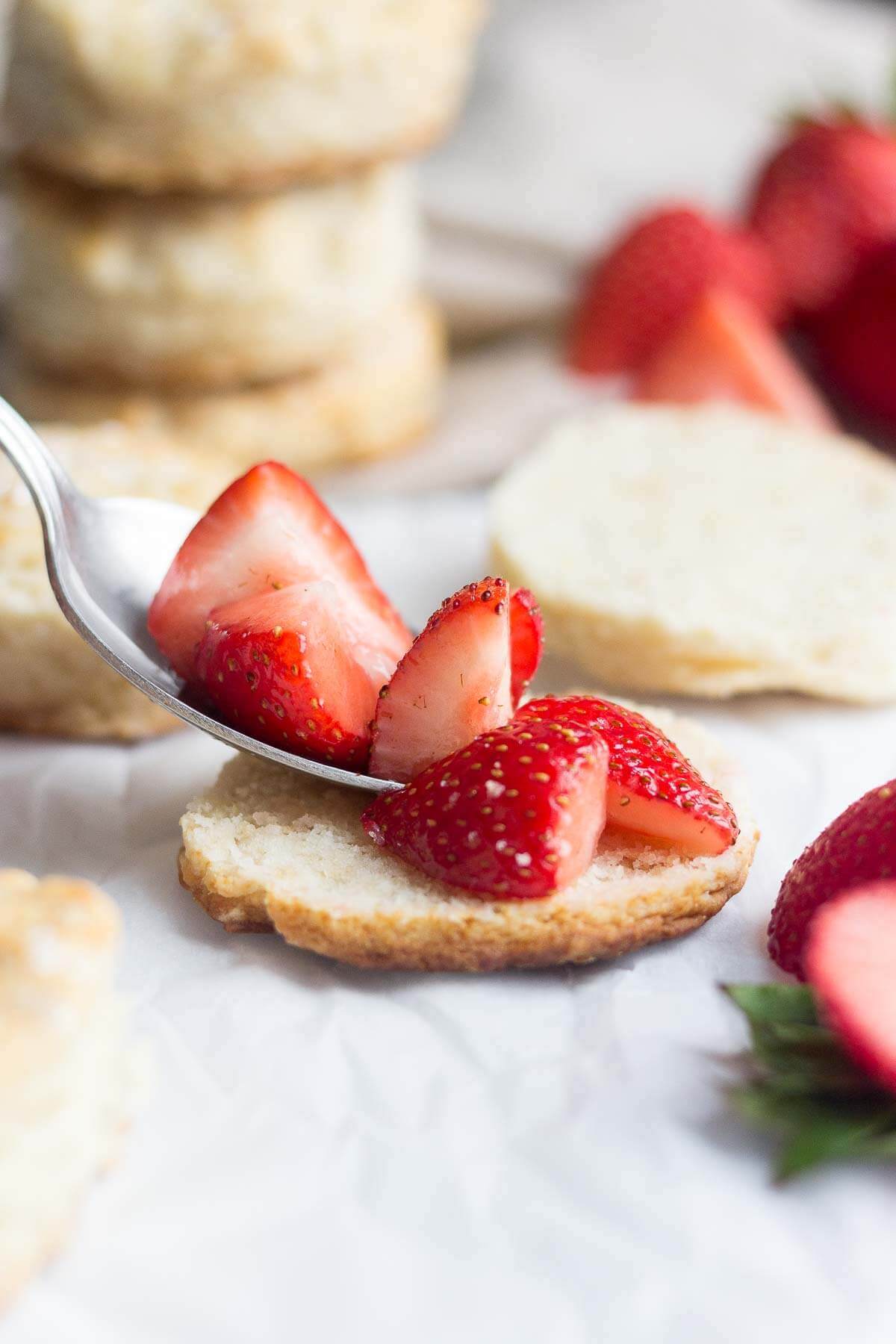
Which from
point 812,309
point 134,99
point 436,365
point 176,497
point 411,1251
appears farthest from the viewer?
point 812,309

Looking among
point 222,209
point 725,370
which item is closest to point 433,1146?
point 222,209

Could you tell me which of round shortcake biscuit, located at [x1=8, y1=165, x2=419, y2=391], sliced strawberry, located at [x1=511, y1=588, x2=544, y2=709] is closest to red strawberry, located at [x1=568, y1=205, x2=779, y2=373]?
round shortcake biscuit, located at [x1=8, y1=165, x2=419, y2=391]

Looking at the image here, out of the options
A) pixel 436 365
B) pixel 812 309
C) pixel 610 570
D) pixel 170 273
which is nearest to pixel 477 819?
pixel 610 570

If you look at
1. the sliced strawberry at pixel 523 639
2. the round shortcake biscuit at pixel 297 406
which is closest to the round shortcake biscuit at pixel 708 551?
the sliced strawberry at pixel 523 639

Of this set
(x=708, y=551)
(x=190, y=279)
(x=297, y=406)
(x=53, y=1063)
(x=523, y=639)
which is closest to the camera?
(x=53, y=1063)

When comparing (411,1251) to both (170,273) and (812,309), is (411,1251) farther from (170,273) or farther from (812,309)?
(812,309)

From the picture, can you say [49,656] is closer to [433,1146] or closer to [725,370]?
[433,1146]
